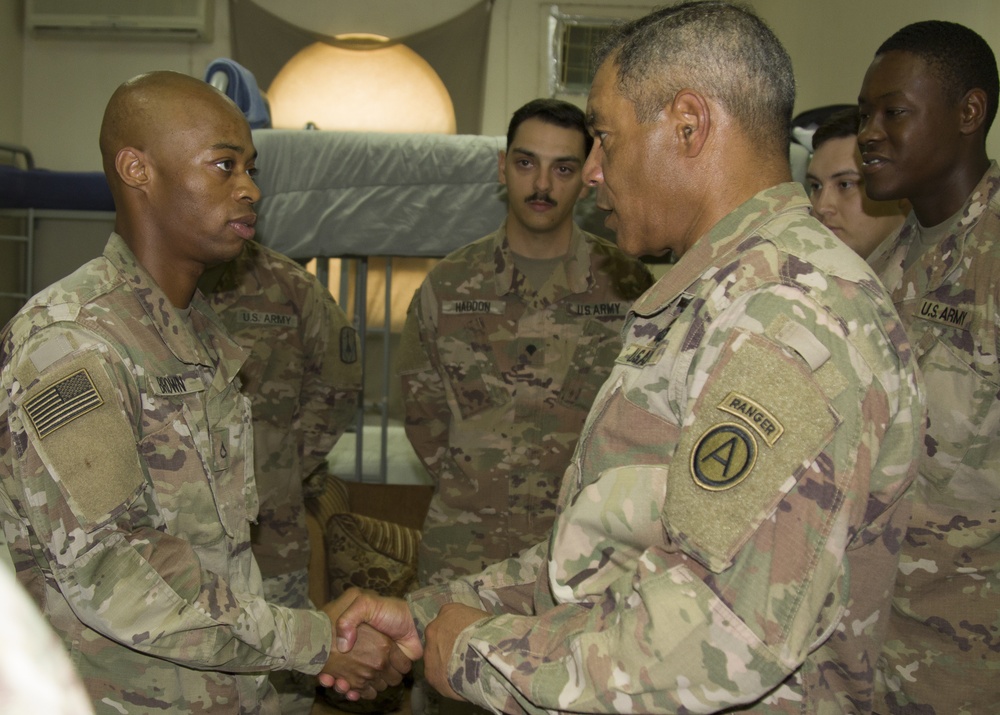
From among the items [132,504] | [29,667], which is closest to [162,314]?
[132,504]

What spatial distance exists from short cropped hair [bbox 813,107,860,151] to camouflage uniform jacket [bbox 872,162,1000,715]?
0.48m

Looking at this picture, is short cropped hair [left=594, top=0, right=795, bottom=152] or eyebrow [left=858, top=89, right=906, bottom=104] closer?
short cropped hair [left=594, top=0, right=795, bottom=152]

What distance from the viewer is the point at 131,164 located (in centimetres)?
162

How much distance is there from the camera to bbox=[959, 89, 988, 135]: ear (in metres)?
1.96

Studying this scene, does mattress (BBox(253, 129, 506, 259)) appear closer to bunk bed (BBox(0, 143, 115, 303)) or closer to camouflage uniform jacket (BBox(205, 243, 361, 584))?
camouflage uniform jacket (BBox(205, 243, 361, 584))

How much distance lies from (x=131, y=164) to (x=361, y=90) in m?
4.86

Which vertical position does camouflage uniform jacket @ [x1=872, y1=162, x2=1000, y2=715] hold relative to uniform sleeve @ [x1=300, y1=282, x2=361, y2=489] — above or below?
above

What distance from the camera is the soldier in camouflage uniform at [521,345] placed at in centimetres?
270

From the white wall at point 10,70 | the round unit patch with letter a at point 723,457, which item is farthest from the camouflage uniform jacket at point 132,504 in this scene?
the white wall at point 10,70

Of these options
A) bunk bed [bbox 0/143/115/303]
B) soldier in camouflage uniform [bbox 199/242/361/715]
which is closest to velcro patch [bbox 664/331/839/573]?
soldier in camouflage uniform [bbox 199/242/361/715]

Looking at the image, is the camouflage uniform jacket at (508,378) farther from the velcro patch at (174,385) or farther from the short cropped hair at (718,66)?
the short cropped hair at (718,66)

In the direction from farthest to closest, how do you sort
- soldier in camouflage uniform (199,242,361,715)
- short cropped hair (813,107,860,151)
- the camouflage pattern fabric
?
soldier in camouflage uniform (199,242,361,715), short cropped hair (813,107,860,151), the camouflage pattern fabric

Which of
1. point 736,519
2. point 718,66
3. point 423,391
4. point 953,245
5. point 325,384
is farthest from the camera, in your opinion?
point 325,384

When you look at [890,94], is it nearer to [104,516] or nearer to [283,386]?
[104,516]
